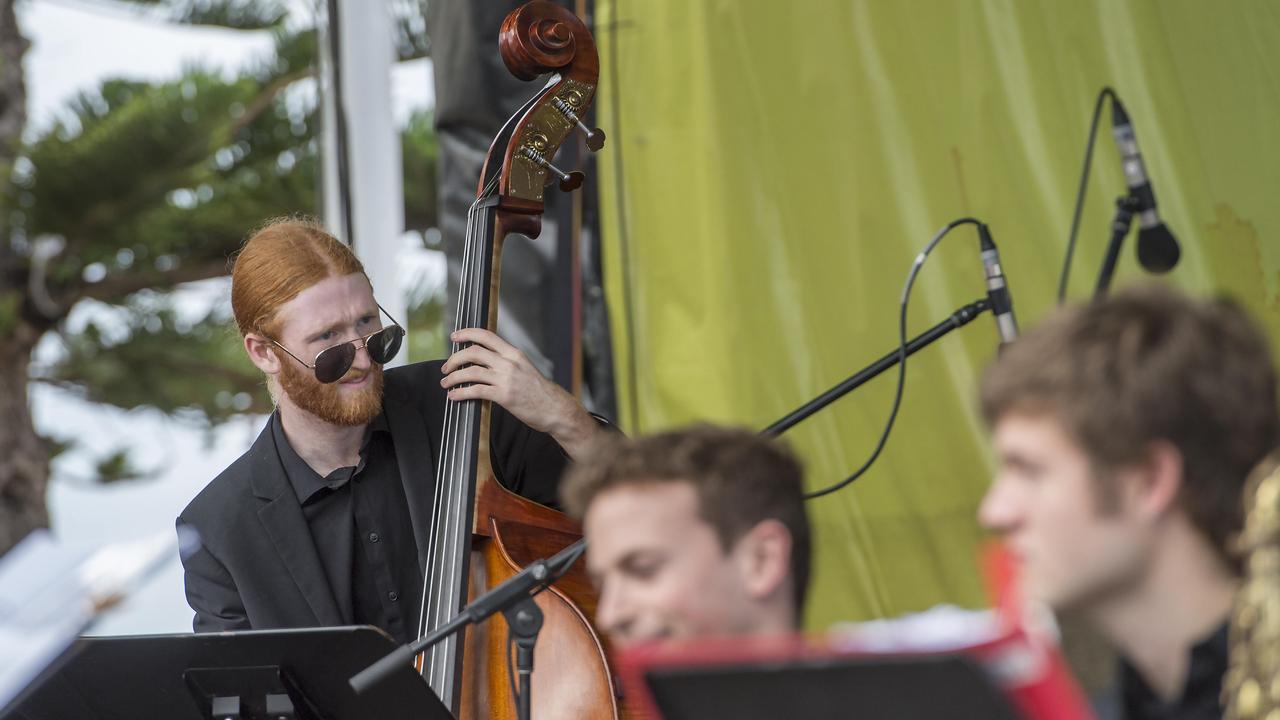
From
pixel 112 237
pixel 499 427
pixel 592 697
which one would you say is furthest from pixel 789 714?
pixel 112 237

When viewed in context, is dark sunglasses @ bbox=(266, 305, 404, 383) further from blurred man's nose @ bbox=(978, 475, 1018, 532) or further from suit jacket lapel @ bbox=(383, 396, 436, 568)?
blurred man's nose @ bbox=(978, 475, 1018, 532)

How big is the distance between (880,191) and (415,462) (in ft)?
3.94

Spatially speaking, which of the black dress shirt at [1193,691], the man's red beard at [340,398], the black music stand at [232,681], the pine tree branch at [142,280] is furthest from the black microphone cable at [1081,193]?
the pine tree branch at [142,280]

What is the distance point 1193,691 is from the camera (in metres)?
1.12

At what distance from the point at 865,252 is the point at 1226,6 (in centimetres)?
83

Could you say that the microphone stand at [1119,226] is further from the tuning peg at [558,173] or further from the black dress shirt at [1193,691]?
the tuning peg at [558,173]

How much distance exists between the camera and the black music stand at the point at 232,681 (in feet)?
5.49

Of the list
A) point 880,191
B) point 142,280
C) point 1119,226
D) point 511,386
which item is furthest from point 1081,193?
point 142,280

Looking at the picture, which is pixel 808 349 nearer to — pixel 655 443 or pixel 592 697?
pixel 592 697

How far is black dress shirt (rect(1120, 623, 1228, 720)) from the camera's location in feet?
3.56

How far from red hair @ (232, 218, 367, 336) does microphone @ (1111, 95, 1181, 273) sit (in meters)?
1.25

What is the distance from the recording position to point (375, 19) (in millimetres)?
3395

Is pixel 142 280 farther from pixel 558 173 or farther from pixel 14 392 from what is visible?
pixel 558 173

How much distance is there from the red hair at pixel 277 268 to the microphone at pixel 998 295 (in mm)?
1066
